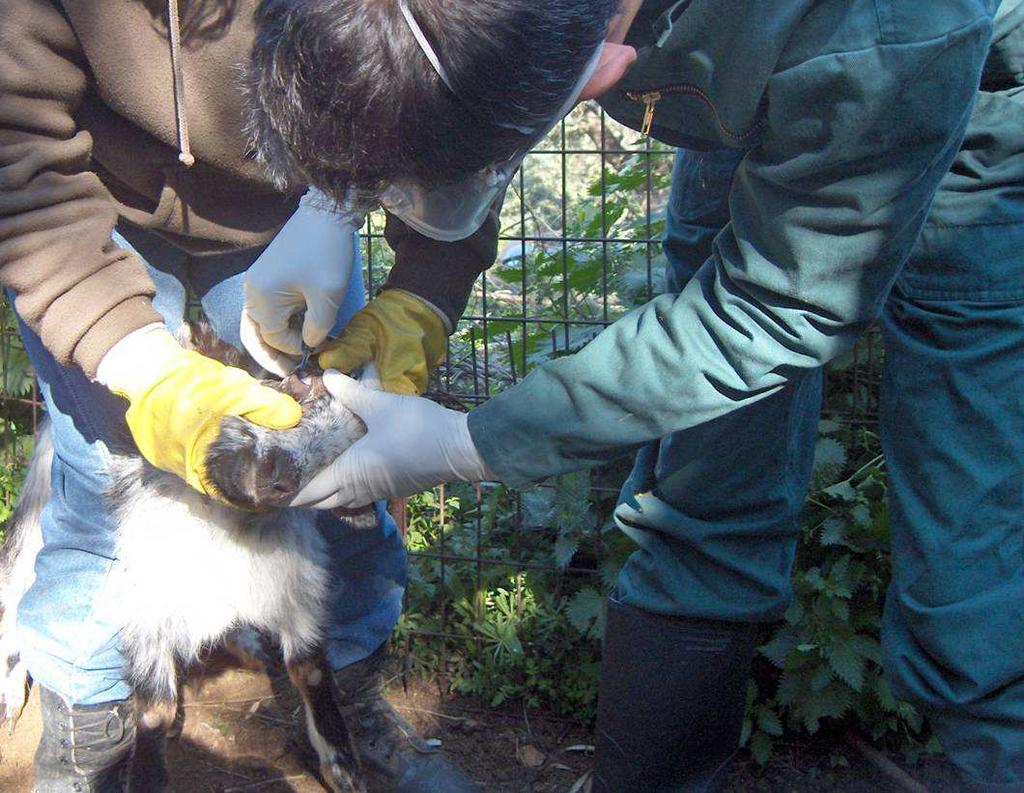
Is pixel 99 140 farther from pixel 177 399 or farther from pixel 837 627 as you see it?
pixel 837 627

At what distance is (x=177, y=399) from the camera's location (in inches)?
77.2

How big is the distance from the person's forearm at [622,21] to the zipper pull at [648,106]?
18 centimetres

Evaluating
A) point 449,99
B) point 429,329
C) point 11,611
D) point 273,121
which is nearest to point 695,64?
point 449,99

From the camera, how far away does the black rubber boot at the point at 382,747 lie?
9.00 ft

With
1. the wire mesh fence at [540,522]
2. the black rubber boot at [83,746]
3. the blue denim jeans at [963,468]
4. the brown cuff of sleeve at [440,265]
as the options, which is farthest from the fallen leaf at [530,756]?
the brown cuff of sleeve at [440,265]

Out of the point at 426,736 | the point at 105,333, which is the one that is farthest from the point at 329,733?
the point at 105,333

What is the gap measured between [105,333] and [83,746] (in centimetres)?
101

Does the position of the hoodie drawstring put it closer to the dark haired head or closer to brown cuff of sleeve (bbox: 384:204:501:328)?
the dark haired head

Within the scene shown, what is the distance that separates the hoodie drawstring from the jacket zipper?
78 cm

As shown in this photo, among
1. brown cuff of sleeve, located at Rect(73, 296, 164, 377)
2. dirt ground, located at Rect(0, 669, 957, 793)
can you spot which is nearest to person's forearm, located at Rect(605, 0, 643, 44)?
brown cuff of sleeve, located at Rect(73, 296, 164, 377)

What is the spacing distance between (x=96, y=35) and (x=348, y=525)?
1209mm

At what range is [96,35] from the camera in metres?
1.89

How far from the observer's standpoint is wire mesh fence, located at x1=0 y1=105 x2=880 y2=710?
302cm

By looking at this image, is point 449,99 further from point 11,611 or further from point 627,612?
point 11,611
